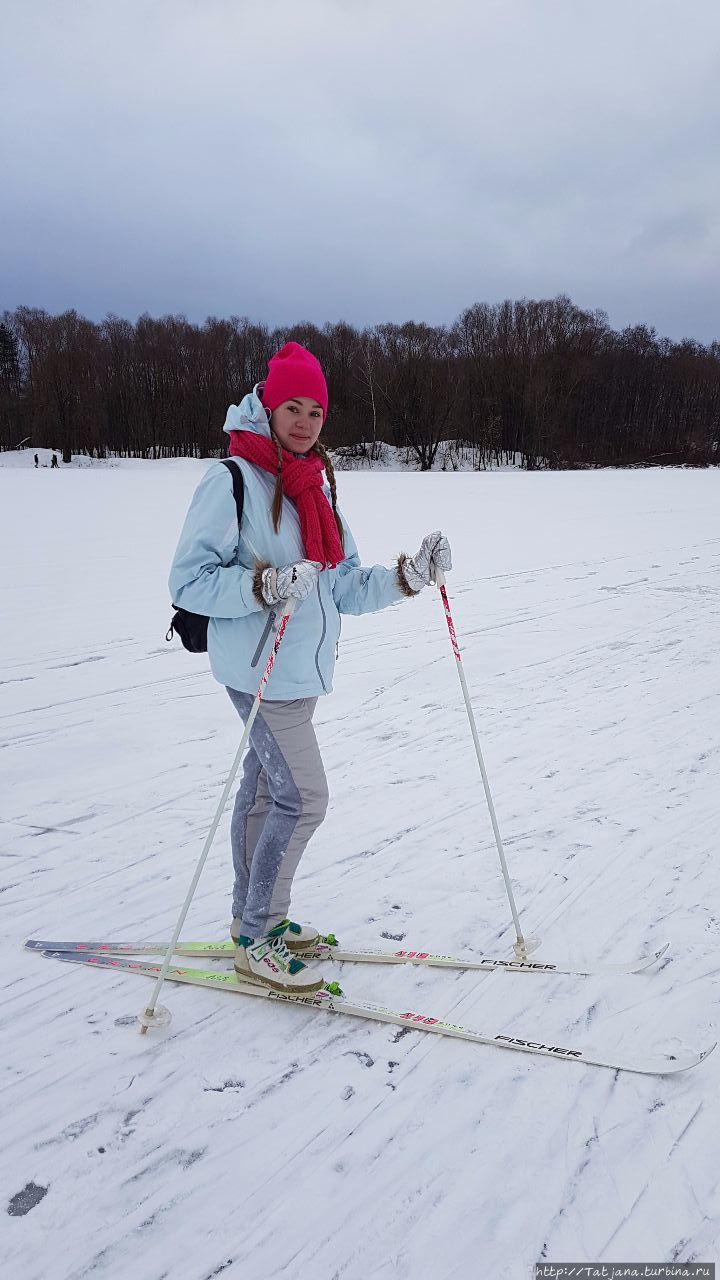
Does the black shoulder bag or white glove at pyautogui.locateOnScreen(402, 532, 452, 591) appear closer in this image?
the black shoulder bag

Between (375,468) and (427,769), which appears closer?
(427,769)

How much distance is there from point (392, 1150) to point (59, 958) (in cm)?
149

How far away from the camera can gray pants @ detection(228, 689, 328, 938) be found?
2.62 metres

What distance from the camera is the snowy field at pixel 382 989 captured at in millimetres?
1911

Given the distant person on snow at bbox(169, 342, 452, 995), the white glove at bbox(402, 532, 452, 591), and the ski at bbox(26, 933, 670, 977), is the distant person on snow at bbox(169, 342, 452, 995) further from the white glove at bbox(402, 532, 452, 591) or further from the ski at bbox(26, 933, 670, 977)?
the ski at bbox(26, 933, 670, 977)

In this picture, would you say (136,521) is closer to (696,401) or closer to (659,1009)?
(659,1009)

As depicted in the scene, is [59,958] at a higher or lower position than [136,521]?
lower

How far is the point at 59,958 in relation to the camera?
9.58 feet

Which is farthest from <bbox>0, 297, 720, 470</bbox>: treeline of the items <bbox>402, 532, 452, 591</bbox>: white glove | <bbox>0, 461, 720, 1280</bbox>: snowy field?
<bbox>402, 532, 452, 591</bbox>: white glove

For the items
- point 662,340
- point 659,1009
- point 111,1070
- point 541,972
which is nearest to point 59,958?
point 111,1070

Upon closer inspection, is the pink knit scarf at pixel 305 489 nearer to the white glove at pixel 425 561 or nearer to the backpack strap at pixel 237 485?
the backpack strap at pixel 237 485

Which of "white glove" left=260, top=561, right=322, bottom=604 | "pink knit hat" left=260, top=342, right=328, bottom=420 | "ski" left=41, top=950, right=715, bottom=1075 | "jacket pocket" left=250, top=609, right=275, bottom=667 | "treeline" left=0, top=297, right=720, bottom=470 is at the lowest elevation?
"ski" left=41, top=950, right=715, bottom=1075

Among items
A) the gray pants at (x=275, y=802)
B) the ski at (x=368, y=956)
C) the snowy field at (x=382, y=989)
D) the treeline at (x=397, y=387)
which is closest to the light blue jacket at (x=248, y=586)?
the gray pants at (x=275, y=802)

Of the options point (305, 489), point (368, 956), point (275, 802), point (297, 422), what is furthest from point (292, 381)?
point (368, 956)
